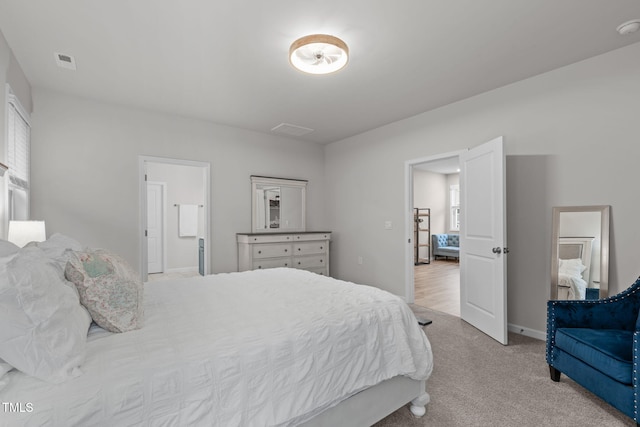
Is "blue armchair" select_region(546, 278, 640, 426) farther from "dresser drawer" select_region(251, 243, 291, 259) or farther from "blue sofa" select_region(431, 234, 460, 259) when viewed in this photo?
"blue sofa" select_region(431, 234, 460, 259)

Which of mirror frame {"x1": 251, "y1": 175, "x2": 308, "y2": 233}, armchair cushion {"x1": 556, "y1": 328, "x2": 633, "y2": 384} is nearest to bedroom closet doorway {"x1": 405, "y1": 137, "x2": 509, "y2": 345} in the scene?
armchair cushion {"x1": 556, "y1": 328, "x2": 633, "y2": 384}

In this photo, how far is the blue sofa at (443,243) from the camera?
8.35m

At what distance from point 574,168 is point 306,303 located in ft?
9.09

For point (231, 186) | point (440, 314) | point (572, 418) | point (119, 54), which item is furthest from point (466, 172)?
point (119, 54)

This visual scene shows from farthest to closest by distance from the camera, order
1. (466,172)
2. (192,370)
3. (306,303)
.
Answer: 1. (466,172)
2. (306,303)
3. (192,370)

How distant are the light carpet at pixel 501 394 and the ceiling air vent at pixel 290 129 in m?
3.38

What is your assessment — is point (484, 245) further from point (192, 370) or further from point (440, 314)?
point (192, 370)

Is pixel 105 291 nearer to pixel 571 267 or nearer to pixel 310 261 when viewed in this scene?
pixel 571 267

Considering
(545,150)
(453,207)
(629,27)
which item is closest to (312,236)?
(545,150)

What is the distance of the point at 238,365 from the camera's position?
1193 mm

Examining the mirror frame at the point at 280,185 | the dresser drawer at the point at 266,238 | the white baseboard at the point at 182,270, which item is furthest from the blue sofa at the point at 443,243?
the white baseboard at the point at 182,270

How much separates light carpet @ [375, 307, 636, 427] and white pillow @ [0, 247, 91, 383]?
158 cm

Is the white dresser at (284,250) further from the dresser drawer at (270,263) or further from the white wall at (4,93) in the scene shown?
the white wall at (4,93)

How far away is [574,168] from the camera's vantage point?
2.80 m
